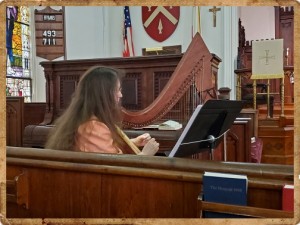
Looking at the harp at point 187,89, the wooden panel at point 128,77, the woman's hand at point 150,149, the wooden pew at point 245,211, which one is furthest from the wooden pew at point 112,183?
the wooden panel at point 128,77

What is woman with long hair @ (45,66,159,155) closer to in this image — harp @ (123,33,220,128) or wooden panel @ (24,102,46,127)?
harp @ (123,33,220,128)

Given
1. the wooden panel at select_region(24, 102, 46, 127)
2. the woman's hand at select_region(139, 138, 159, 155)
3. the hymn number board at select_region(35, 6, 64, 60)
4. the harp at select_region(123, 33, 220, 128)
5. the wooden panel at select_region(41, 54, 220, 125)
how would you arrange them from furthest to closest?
the hymn number board at select_region(35, 6, 64, 60), the wooden panel at select_region(24, 102, 46, 127), the wooden panel at select_region(41, 54, 220, 125), the harp at select_region(123, 33, 220, 128), the woman's hand at select_region(139, 138, 159, 155)

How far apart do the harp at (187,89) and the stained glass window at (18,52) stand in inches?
33.1

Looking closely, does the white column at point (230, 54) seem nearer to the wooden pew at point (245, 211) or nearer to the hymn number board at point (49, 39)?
the hymn number board at point (49, 39)

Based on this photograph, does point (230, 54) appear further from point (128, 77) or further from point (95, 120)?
point (95, 120)

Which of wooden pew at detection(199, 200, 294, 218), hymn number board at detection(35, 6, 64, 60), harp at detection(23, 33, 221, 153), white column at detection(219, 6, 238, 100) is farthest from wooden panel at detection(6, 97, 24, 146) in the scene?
white column at detection(219, 6, 238, 100)

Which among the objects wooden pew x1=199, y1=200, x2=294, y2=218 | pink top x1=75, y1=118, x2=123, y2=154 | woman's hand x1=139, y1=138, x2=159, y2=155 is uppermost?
pink top x1=75, y1=118, x2=123, y2=154

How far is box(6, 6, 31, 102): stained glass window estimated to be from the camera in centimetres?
150

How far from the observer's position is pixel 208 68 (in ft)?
6.28

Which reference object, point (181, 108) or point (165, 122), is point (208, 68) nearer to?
point (181, 108)

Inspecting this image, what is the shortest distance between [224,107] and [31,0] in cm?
95

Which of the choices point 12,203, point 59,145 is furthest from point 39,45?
point 12,203

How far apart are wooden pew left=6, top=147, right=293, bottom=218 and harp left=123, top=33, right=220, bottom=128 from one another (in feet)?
2.39

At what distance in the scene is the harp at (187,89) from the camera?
75.0 inches
